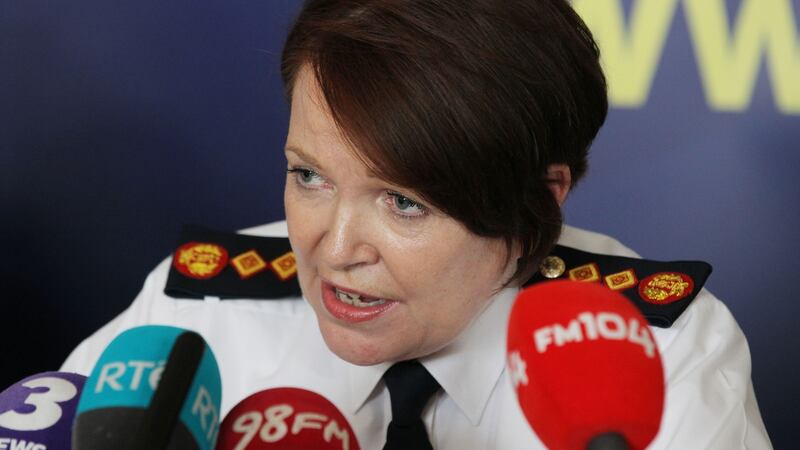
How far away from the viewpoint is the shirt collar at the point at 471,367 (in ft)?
3.93

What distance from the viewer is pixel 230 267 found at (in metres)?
1.41

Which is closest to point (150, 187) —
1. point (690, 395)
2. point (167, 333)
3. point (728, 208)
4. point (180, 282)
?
point (180, 282)

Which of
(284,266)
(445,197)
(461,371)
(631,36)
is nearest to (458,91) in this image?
(445,197)

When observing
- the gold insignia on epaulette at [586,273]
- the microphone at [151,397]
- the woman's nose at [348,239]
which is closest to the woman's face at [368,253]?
the woman's nose at [348,239]

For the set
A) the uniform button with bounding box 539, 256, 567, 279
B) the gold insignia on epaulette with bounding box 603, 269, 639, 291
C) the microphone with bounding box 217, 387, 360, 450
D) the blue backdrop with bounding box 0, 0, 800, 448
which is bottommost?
the blue backdrop with bounding box 0, 0, 800, 448

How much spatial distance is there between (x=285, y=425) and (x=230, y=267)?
69cm

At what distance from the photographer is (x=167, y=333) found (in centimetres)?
67

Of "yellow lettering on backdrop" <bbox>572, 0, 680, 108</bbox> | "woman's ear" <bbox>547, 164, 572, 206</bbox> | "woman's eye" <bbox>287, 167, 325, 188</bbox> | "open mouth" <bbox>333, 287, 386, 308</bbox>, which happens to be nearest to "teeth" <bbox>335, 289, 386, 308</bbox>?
"open mouth" <bbox>333, 287, 386, 308</bbox>

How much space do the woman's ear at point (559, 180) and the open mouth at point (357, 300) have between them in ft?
0.70

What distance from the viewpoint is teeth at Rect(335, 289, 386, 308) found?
1069 millimetres

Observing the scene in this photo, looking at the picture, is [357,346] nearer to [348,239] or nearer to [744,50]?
[348,239]

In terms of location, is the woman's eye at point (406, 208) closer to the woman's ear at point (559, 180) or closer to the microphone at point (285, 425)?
the woman's ear at point (559, 180)

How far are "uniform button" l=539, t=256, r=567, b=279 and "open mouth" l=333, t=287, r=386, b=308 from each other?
1.00 feet

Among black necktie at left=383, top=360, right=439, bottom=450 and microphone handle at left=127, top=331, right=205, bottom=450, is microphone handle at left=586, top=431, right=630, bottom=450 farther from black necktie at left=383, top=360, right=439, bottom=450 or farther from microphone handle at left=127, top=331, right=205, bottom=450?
black necktie at left=383, top=360, right=439, bottom=450
